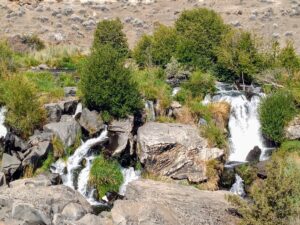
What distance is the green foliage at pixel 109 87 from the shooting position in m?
25.4

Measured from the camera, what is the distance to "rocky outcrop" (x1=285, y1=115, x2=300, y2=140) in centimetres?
2625

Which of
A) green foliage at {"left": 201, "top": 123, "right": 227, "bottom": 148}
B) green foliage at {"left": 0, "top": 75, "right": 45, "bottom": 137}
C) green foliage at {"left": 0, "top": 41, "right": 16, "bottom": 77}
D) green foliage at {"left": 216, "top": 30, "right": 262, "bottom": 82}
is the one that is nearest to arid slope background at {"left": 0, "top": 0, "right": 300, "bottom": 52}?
green foliage at {"left": 0, "top": 41, "right": 16, "bottom": 77}

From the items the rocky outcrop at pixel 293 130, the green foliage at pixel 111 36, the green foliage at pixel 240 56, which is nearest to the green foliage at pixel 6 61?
the green foliage at pixel 111 36

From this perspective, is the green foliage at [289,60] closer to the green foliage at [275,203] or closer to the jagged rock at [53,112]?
the jagged rock at [53,112]

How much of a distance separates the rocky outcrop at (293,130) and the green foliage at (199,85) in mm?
5008

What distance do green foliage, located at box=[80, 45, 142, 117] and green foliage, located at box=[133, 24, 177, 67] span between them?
869 centimetres

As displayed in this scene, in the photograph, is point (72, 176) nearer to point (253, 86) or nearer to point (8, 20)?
point (253, 86)

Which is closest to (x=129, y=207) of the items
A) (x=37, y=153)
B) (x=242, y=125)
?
(x=37, y=153)

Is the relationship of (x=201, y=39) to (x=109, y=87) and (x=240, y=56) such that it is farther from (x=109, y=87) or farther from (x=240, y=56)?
(x=109, y=87)

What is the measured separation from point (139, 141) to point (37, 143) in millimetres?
4449

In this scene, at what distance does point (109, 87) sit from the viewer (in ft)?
83.5

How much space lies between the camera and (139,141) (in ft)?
79.5

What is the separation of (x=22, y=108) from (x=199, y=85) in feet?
32.0

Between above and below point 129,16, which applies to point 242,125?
above
